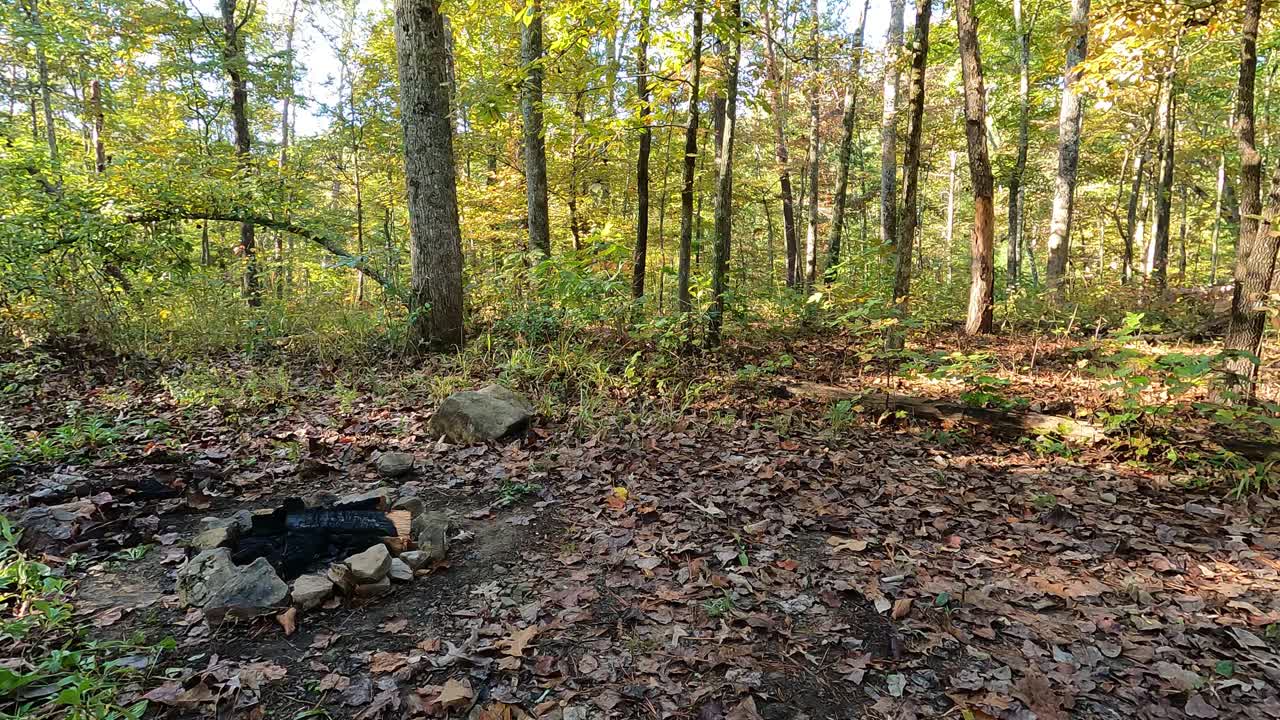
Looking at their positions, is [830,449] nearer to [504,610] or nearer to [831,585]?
[831,585]

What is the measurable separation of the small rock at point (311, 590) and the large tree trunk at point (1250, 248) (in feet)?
22.8

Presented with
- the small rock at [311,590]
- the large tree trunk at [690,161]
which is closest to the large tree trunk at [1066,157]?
the large tree trunk at [690,161]

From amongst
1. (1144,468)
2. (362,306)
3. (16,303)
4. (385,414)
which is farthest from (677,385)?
(16,303)

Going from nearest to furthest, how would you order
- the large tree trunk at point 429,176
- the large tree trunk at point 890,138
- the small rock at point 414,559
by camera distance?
the small rock at point 414,559, the large tree trunk at point 429,176, the large tree trunk at point 890,138

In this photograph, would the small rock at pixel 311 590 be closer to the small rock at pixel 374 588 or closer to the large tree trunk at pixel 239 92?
the small rock at pixel 374 588

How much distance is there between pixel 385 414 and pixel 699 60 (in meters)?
5.86

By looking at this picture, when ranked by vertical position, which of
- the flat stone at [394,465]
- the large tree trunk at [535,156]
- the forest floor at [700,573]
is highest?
the large tree trunk at [535,156]

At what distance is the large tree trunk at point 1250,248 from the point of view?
5000 mm

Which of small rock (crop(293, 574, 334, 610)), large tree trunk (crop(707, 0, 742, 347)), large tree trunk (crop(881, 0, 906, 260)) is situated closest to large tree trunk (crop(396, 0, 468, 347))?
large tree trunk (crop(707, 0, 742, 347))

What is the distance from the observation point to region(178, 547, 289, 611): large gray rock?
2.77 metres

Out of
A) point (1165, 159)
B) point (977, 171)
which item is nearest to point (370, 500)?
point (977, 171)

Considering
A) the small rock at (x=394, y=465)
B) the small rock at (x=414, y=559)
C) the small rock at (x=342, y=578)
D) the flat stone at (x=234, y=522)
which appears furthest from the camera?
the small rock at (x=394, y=465)

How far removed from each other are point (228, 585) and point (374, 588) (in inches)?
26.1

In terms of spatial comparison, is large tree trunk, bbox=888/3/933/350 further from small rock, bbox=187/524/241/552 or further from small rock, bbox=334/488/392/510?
small rock, bbox=187/524/241/552
